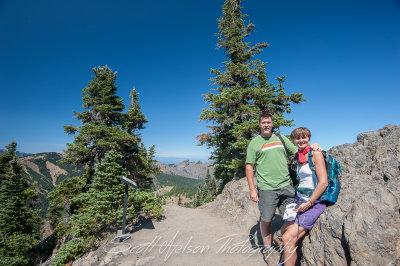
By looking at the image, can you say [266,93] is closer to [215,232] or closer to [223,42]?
[223,42]

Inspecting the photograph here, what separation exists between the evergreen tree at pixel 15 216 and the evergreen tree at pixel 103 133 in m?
7.58

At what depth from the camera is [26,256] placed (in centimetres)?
1468

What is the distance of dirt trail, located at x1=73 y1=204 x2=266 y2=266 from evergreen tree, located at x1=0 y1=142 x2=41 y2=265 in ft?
44.5

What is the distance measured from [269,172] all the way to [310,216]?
1045mm

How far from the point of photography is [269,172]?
3756mm

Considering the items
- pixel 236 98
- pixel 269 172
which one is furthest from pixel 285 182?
pixel 236 98

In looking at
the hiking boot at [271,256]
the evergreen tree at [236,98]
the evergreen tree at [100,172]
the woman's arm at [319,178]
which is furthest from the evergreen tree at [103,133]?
the woman's arm at [319,178]

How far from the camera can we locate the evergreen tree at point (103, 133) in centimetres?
1355

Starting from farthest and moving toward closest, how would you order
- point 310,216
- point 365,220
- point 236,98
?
point 236,98 → point 310,216 → point 365,220

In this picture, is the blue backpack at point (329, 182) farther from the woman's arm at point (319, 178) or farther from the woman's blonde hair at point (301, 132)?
the woman's blonde hair at point (301, 132)

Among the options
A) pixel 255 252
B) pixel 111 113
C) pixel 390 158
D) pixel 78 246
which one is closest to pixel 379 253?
pixel 390 158

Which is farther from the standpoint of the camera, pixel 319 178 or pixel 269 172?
pixel 269 172

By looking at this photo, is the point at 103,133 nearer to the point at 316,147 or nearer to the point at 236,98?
the point at 236,98

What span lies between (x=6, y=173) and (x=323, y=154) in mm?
24865
